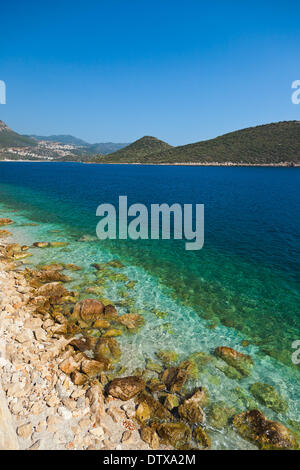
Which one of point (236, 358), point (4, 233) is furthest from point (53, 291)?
point (4, 233)

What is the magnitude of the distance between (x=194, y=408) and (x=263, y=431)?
265 centimetres

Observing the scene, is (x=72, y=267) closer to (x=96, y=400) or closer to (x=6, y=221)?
(x=96, y=400)

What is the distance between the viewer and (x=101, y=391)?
10.3 meters

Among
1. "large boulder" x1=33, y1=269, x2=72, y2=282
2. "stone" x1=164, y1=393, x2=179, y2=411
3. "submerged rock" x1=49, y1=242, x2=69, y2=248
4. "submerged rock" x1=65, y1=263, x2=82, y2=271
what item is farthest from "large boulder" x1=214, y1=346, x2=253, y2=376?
"submerged rock" x1=49, y1=242, x2=69, y2=248

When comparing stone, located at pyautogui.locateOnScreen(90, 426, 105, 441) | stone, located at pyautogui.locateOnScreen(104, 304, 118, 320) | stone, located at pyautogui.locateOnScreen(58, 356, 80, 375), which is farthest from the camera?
stone, located at pyautogui.locateOnScreen(104, 304, 118, 320)

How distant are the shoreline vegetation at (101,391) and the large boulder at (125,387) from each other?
0.12 feet

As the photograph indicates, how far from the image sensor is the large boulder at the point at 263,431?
29.5 ft

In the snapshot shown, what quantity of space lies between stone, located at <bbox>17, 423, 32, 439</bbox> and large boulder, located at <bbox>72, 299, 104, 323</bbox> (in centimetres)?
705

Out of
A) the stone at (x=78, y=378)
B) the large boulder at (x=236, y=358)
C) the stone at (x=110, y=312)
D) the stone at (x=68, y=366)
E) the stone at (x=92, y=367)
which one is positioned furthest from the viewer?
the stone at (x=110, y=312)

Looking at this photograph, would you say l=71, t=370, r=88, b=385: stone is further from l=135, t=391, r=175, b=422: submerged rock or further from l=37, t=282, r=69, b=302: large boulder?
l=37, t=282, r=69, b=302: large boulder

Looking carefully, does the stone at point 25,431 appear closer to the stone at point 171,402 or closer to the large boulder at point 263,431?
the stone at point 171,402

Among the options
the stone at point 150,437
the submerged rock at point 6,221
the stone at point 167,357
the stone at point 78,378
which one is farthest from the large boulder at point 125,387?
the submerged rock at point 6,221

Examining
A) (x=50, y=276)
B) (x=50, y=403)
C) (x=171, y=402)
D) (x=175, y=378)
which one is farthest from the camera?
(x=50, y=276)

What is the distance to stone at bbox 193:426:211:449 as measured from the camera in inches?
348
